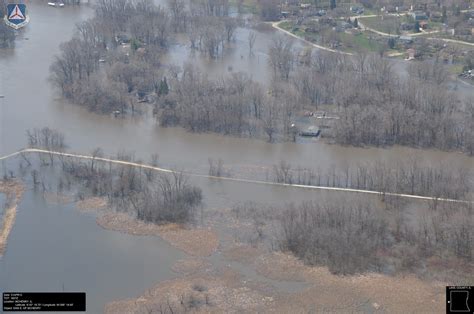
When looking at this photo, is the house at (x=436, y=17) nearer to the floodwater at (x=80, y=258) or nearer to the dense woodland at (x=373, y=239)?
the dense woodland at (x=373, y=239)

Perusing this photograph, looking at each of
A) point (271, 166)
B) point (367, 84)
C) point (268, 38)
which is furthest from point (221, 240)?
point (268, 38)

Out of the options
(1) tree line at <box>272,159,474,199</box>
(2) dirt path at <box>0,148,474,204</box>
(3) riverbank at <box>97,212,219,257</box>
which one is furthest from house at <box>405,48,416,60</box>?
(3) riverbank at <box>97,212,219,257</box>

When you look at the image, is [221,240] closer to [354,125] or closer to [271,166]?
[271,166]

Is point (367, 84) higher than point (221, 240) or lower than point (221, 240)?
higher

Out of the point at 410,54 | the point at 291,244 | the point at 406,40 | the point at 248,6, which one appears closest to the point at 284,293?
the point at 291,244

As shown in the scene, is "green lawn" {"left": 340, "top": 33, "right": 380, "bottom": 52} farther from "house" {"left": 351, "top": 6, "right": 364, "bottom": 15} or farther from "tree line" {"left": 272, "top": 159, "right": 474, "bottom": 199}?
"tree line" {"left": 272, "top": 159, "right": 474, "bottom": 199}

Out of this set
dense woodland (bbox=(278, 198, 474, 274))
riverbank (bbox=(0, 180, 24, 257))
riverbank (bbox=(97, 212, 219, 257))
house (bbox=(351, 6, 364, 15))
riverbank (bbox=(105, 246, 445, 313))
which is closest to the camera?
riverbank (bbox=(105, 246, 445, 313))
